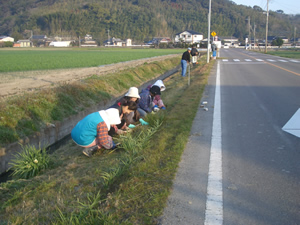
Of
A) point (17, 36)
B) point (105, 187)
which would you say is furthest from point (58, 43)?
point (105, 187)

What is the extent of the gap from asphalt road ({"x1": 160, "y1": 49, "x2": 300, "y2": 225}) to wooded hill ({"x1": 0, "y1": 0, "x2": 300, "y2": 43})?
113 m

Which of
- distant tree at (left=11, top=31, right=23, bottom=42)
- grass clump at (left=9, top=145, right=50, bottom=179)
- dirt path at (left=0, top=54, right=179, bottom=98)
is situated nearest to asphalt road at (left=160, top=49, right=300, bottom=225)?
grass clump at (left=9, top=145, right=50, bottom=179)

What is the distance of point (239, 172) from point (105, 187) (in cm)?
184

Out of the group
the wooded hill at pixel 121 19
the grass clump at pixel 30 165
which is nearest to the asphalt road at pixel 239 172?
the grass clump at pixel 30 165

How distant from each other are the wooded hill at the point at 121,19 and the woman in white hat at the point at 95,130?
113 m

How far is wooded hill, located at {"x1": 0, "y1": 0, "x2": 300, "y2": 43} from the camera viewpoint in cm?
11875

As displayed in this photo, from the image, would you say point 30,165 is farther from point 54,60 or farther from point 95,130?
point 54,60

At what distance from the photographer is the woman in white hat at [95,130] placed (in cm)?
569

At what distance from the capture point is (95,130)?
578 centimetres

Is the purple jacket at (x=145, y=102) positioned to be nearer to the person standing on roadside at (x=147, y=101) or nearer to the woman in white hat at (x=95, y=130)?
the person standing on roadside at (x=147, y=101)

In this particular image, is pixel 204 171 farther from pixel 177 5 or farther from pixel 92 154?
pixel 177 5

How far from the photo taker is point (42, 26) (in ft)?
397

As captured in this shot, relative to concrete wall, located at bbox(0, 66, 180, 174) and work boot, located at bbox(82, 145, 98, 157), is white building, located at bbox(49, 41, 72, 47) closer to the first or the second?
concrete wall, located at bbox(0, 66, 180, 174)

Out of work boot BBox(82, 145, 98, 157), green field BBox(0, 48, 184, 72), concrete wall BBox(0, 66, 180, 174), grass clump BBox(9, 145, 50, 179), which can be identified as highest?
green field BBox(0, 48, 184, 72)
